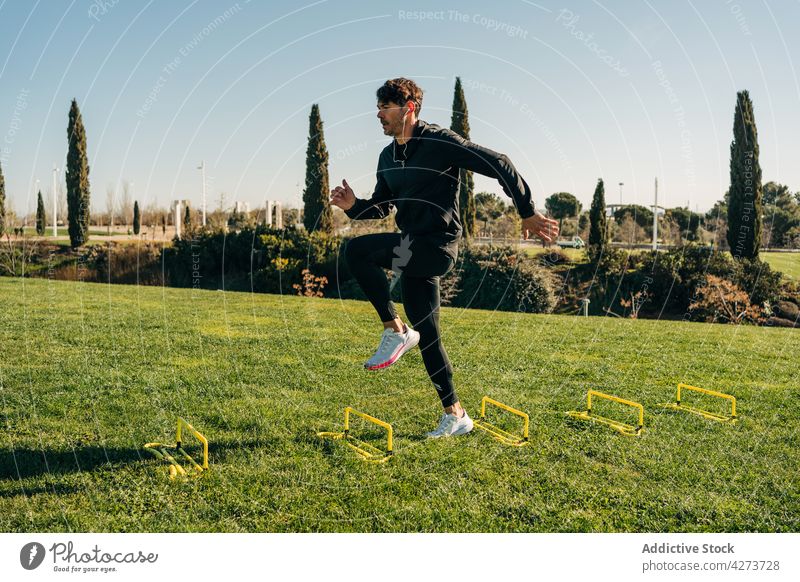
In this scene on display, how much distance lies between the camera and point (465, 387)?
9.52 meters

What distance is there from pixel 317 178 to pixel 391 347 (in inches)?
827

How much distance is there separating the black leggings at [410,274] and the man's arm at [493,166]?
2.49ft

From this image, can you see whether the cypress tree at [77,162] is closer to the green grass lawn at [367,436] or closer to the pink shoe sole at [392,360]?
the green grass lawn at [367,436]

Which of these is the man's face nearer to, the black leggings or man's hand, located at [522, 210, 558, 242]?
the black leggings

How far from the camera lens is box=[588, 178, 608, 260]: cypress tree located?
2755cm

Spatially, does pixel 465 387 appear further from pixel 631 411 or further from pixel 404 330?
pixel 404 330

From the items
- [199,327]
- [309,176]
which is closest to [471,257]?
[309,176]

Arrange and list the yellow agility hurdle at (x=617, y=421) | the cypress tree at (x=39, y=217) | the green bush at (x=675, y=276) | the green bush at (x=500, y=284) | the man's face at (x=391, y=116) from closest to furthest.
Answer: the man's face at (x=391, y=116) < the yellow agility hurdle at (x=617, y=421) < the green bush at (x=500, y=284) < the green bush at (x=675, y=276) < the cypress tree at (x=39, y=217)

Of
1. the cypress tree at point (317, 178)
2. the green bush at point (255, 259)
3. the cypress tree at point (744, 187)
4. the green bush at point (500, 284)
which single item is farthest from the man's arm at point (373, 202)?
the cypress tree at point (744, 187)

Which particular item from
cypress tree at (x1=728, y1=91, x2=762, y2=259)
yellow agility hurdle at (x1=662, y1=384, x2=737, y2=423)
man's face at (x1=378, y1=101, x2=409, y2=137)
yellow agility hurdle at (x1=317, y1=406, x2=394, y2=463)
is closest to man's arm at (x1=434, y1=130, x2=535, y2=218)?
man's face at (x1=378, y1=101, x2=409, y2=137)

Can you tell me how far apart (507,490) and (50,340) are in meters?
9.72

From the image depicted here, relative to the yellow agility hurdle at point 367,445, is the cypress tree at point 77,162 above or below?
above

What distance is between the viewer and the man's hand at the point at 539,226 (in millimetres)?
5832

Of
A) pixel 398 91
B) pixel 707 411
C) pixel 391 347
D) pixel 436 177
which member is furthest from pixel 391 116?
pixel 707 411
